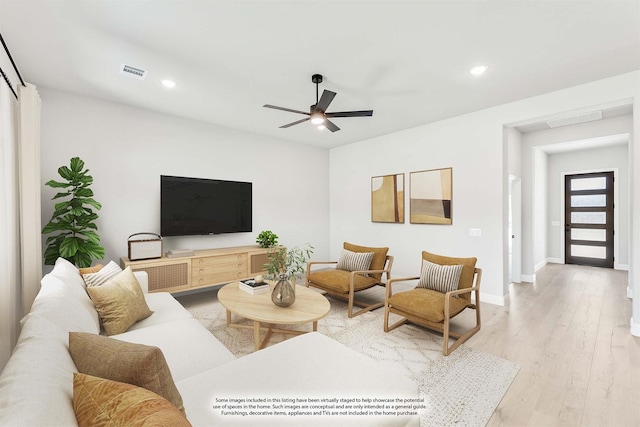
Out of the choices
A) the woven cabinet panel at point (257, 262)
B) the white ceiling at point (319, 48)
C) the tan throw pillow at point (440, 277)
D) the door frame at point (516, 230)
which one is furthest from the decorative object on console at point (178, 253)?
the door frame at point (516, 230)

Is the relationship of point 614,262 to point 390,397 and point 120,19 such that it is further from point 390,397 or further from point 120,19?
point 120,19

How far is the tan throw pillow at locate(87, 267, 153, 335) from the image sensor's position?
2.04 m

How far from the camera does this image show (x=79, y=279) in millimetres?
2248

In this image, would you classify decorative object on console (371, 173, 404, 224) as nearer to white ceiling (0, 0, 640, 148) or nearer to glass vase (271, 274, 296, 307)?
white ceiling (0, 0, 640, 148)

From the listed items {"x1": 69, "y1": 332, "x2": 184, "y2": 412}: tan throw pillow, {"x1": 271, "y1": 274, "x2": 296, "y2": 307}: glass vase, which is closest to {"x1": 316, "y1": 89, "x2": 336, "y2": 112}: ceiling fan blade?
{"x1": 271, "y1": 274, "x2": 296, "y2": 307}: glass vase

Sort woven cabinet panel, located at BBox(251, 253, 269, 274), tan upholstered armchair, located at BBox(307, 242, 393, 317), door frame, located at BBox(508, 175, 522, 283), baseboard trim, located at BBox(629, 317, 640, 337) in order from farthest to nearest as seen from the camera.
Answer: door frame, located at BBox(508, 175, 522, 283) < woven cabinet panel, located at BBox(251, 253, 269, 274) < tan upholstered armchair, located at BBox(307, 242, 393, 317) < baseboard trim, located at BBox(629, 317, 640, 337)

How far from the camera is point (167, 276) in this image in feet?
11.8

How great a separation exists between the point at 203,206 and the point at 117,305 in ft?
7.61

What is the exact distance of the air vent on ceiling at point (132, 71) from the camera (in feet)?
9.08

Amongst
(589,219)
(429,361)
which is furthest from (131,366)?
(589,219)

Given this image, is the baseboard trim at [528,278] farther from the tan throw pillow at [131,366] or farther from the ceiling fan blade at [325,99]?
the tan throw pillow at [131,366]

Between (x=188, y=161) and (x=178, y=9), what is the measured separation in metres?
2.61

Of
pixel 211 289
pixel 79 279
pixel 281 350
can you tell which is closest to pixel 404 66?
pixel 281 350

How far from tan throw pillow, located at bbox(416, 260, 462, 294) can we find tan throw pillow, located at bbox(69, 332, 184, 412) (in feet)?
8.93
